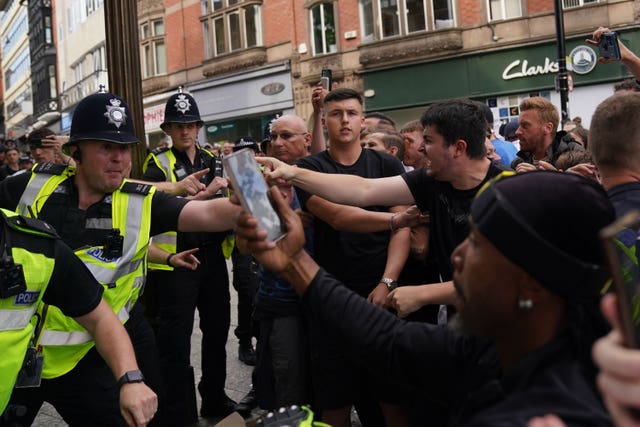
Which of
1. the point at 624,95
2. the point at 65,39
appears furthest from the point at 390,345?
the point at 65,39

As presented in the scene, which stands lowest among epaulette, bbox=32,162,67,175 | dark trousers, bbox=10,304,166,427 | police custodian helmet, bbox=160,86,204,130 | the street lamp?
dark trousers, bbox=10,304,166,427

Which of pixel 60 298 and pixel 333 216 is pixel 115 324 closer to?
pixel 60 298

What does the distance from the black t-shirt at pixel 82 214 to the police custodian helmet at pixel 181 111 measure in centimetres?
168

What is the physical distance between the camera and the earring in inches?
55.2

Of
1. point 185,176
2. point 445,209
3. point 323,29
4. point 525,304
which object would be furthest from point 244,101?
point 525,304

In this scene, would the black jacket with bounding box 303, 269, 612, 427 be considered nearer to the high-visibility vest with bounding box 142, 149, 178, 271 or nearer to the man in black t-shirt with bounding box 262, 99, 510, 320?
the man in black t-shirt with bounding box 262, 99, 510, 320

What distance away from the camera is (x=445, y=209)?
2.93m

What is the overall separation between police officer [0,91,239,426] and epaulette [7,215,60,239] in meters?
0.51

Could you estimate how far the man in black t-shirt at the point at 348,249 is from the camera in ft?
10.7

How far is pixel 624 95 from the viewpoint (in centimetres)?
251

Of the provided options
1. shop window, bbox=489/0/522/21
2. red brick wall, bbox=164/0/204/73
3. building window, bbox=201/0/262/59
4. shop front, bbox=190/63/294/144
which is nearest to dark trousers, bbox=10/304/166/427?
shop window, bbox=489/0/522/21

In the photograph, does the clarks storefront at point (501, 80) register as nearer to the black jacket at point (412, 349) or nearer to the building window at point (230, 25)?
the building window at point (230, 25)

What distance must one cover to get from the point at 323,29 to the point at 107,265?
19253 mm

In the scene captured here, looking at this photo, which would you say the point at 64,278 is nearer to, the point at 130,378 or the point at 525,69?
the point at 130,378
